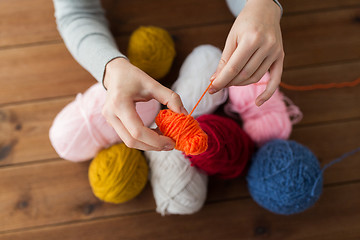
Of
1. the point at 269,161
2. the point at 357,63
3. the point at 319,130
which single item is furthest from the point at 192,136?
the point at 357,63

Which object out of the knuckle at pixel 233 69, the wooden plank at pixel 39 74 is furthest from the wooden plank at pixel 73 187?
the knuckle at pixel 233 69

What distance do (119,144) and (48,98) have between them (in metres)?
0.32

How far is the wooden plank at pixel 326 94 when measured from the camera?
918mm

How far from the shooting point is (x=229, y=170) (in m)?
0.79

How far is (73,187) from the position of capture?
2.92ft

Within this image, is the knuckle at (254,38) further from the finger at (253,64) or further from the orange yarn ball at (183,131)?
the orange yarn ball at (183,131)

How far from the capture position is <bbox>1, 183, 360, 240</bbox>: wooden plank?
86 cm

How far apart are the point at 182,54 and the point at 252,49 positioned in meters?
0.46

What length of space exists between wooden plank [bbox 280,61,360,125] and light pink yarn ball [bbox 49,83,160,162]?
47cm

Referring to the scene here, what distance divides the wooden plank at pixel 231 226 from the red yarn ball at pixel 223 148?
0.17m

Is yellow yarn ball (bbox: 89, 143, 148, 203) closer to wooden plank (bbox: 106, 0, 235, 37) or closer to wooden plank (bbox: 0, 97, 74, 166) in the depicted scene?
wooden plank (bbox: 0, 97, 74, 166)

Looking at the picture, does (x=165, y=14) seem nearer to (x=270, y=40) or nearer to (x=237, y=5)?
(x=237, y=5)

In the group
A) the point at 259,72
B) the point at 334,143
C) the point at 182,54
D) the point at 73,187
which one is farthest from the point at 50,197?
the point at 334,143

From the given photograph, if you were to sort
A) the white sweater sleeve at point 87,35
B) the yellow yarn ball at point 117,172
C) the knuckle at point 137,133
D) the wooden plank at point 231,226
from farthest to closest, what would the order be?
1. the wooden plank at point 231,226
2. the yellow yarn ball at point 117,172
3. the white sweater sleeve at point 87,35
4. the knuckle at point 137,133
